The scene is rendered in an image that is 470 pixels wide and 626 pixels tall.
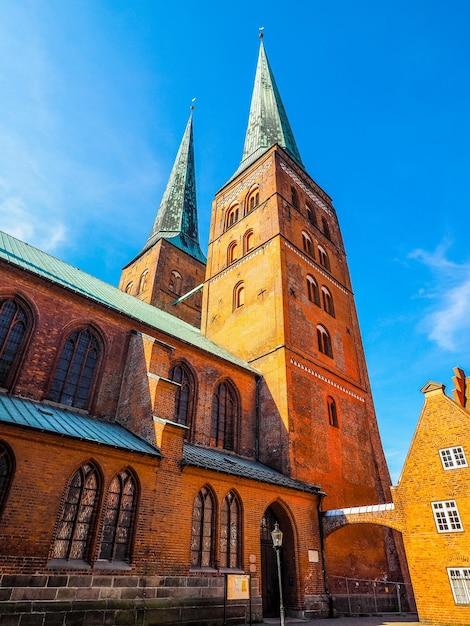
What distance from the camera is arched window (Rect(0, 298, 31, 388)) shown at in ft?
39.9

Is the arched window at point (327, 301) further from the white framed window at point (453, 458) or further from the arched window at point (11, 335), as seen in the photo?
the arched window at point (11, 335)

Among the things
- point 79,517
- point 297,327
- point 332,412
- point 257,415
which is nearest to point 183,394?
point 257,415

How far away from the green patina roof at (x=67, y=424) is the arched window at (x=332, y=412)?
1075cm

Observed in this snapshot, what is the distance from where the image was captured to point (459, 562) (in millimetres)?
12141

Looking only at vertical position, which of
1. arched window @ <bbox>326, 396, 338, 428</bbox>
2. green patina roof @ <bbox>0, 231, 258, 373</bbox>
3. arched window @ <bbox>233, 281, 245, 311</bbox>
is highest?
arched window @ <bbox>233, 281, 245, 311</bbox>

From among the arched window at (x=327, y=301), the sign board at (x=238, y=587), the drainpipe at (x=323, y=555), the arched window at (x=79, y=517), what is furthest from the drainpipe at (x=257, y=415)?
the arched window at (x=79, y=517)

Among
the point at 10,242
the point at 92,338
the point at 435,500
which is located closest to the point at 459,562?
the point at 435,500

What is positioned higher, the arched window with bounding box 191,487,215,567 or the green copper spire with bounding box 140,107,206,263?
the green copper spire with bounding box 140,107,206,263

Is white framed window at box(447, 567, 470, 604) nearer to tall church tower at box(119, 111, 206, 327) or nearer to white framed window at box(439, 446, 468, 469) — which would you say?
white framed window at box(439, 446, 468, 469)

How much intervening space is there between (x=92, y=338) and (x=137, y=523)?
6.84 meters

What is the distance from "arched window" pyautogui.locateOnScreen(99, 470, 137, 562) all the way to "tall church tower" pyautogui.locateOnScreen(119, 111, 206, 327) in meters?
21.1

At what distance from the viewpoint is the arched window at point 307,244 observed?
25.9 metres

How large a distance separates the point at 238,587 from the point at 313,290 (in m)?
16.6

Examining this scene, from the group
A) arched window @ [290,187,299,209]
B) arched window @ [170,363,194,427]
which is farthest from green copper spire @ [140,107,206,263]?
arched window @ [170,363,194,427]
